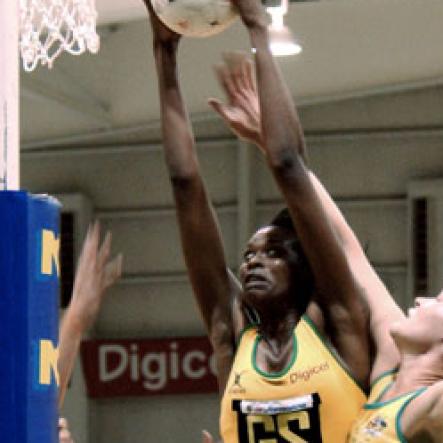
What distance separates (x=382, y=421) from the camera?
3678mm

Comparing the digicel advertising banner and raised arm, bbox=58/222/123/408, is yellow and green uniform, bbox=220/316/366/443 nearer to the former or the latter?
raised arm, bbox=58/222/123/408

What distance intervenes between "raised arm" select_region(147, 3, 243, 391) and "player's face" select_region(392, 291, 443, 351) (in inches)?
22.9

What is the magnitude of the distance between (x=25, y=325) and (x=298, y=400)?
1.21 metres

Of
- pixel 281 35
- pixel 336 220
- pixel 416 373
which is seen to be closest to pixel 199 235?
pixel 336 220

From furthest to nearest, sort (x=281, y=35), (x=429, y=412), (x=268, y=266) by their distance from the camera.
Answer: (x=281, y=35) → (x=268, y=266) → (x=429, y=412)

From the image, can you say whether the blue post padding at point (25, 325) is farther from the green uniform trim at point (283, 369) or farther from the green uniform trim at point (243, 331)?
the green uniform trim at point (243, 331)

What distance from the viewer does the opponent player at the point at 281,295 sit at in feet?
12.3

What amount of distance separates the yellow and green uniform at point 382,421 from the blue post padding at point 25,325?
1.14 metres

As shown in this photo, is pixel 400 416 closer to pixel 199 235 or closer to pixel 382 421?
pixel 382 421

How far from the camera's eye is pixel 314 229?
3725 millimetres

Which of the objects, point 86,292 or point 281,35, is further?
point 281,35

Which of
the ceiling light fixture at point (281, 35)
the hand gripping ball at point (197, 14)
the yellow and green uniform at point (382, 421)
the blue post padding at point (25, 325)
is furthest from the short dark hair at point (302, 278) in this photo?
the ceiling light fixture at point (281, 35)

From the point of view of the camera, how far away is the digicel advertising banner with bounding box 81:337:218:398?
12.2m

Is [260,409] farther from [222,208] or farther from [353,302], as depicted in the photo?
[222,208]
